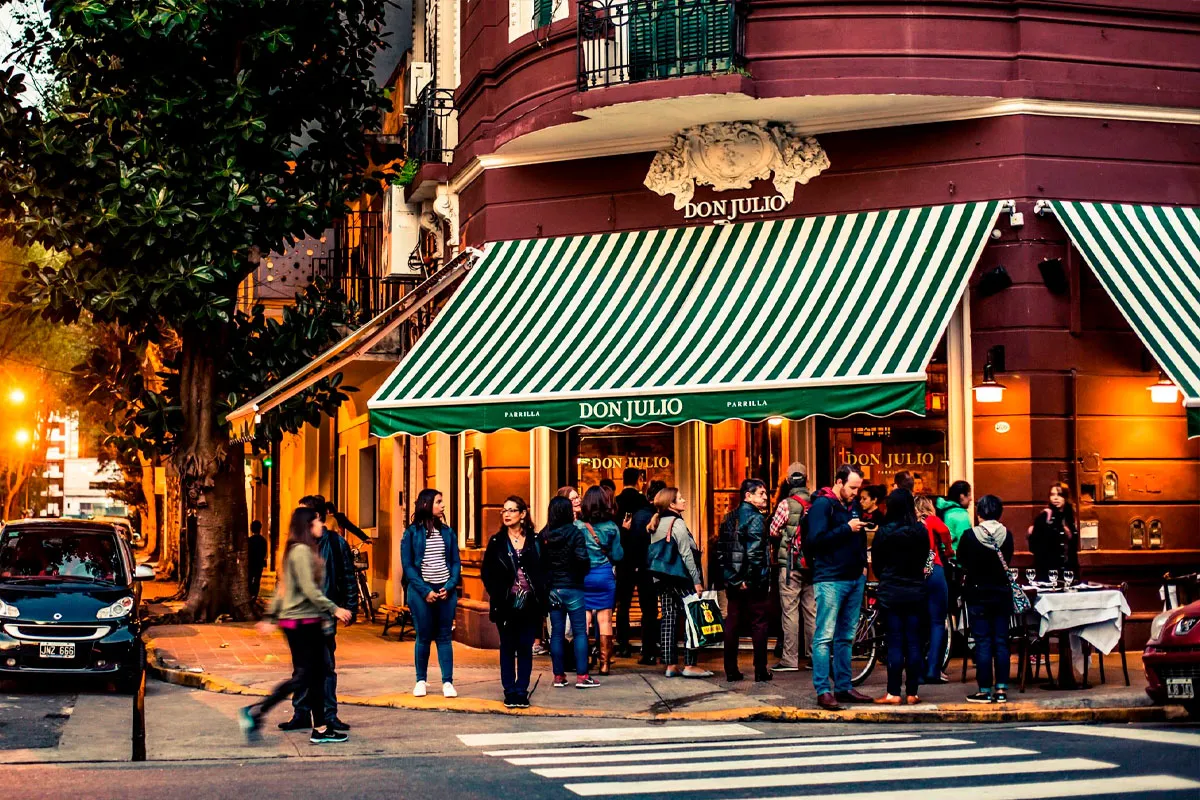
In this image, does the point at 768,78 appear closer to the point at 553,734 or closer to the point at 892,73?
the point at 892,73

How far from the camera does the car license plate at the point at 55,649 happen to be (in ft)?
49.9

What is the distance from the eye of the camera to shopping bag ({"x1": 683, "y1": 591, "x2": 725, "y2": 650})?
50.1 ft

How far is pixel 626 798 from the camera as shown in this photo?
898 cm

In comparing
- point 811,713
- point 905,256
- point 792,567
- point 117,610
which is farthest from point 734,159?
point 117,610

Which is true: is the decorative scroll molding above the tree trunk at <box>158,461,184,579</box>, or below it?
above

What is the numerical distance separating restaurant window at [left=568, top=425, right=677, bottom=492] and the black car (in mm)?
4987

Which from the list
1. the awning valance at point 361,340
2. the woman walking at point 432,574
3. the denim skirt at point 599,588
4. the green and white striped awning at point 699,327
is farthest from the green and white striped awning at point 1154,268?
the awning valance at point 361,340

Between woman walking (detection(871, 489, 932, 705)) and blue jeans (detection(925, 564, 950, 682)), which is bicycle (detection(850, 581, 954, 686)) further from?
woman walking (detection(871, 489, 932, 705))

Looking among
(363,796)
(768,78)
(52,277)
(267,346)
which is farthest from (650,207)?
(363,796)

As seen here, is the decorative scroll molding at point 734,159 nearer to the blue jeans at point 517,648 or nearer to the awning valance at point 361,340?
the awning valance at point 361,340

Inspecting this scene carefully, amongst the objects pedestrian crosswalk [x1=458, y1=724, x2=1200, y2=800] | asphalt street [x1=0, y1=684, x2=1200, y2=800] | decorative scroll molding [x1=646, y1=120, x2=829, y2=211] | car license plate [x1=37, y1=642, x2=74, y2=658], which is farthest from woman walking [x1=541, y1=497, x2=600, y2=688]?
car license plate [x1=37, y1=642, x2=74, y2=658]

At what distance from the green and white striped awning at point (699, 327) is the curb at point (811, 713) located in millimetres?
2830

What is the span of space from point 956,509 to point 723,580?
2.31 meters

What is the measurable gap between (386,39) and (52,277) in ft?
24.5
